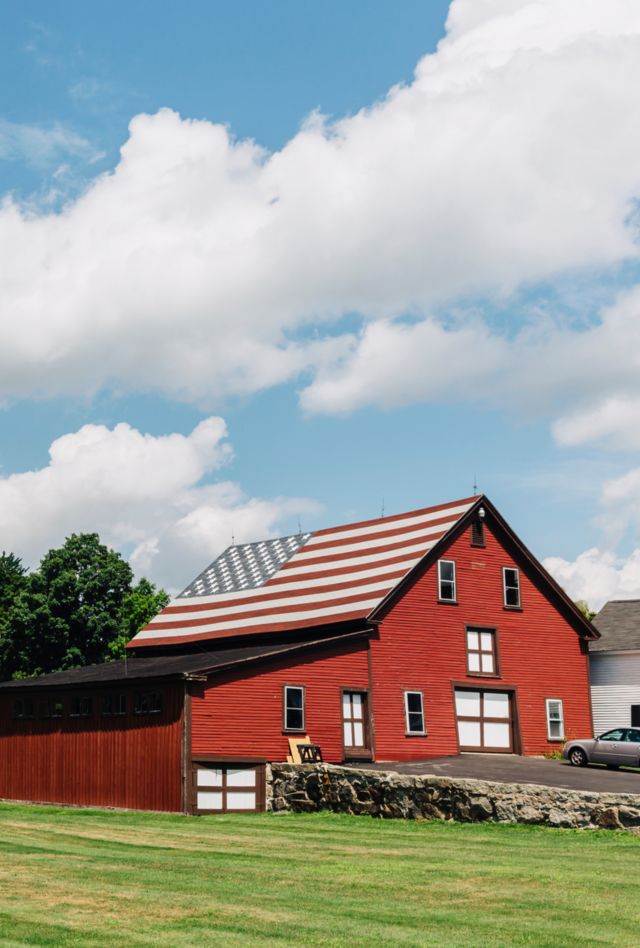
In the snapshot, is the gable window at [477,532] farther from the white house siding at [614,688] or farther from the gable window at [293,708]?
the gable window at [293,708]

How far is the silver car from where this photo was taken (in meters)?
39.8

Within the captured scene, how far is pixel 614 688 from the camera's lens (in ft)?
174

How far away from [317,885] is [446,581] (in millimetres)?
27354

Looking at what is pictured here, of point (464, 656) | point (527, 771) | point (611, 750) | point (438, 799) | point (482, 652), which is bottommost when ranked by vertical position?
point (438, 799)

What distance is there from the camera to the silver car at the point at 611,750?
39.8m

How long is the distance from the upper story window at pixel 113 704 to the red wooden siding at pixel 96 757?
8.9 inches

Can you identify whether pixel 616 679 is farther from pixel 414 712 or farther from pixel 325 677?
pixel 325 677

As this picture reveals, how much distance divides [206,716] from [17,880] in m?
18.3

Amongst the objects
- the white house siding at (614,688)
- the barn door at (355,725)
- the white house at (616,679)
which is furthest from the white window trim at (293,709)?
the white house siding at (614,688)

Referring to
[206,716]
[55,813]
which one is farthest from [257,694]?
[55,813]

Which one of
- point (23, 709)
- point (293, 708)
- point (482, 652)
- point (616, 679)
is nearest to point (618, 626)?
point (616, 679)

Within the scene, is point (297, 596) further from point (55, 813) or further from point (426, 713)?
point (55, 813)

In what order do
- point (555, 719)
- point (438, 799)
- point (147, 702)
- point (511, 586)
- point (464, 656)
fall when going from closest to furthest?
point (438, 799), point (147, 702), point (464, 656), point (555, 719), point (511, 586)

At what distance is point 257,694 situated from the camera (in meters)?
39.5
